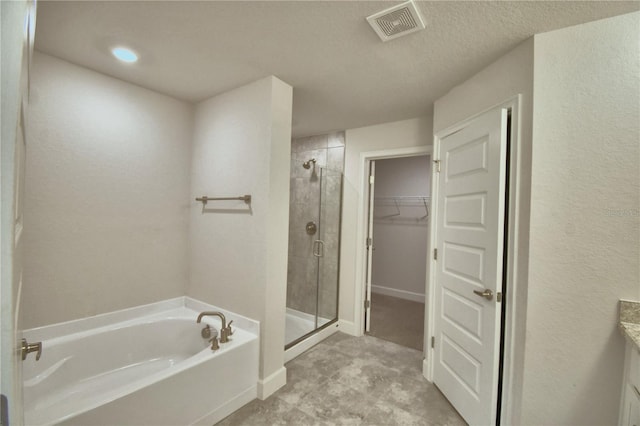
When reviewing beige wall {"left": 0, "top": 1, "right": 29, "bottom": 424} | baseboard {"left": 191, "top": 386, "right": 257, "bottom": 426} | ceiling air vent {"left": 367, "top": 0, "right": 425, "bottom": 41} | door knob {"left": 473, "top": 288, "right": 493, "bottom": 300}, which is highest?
ceiling air vent {"left": 367, "top": 0, "right": 425, "bottom": 41}

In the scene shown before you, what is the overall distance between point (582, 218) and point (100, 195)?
3062 mm

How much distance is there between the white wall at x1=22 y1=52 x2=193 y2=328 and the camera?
1.84 meters

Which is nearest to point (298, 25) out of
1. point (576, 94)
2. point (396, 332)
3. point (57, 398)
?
point (576, 94)

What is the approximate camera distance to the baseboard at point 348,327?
3.14 m

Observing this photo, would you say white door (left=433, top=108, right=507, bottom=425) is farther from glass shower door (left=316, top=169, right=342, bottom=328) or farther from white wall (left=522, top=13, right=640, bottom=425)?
glass shower door (left=316, top=169, right=342, bottom=328)

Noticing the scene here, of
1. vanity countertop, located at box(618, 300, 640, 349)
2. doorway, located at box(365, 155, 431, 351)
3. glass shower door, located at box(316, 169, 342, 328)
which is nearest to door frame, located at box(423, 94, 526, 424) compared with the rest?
vanity countertop, located at box(618, 300, 640, 349)

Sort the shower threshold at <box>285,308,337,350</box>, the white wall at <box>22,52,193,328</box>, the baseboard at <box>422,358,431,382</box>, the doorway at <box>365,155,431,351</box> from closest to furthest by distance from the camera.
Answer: the white wall at <box>22,52,193,328</box> < the baseboard at <box>422,358,431,382</box> < the shower threshold at <box>285,308,337,350</box> < the doorway at <box>365,155,431,351</box>

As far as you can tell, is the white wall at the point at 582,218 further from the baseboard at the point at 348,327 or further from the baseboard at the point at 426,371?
the baseboard at the point at 348,327

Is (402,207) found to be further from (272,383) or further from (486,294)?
(272,383)

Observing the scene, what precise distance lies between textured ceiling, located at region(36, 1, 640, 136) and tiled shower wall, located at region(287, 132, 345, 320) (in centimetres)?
115

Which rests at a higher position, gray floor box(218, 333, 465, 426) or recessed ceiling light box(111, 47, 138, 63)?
recessed ceiling light box(111, 47, 138, 63)

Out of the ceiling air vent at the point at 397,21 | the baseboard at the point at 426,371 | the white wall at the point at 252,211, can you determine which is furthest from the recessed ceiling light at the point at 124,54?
the baseboard at the point at 426,371

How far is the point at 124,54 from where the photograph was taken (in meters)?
1.80

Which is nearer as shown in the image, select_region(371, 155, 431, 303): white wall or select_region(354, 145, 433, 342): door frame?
select_region(354, 145, 433, 342): door frame
